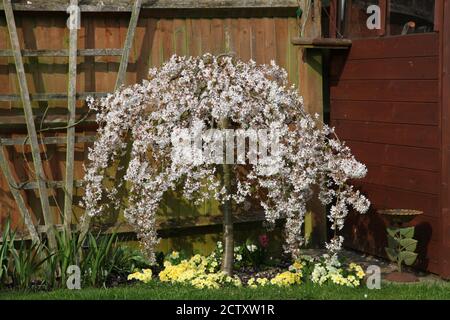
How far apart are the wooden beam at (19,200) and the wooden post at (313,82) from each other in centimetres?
265

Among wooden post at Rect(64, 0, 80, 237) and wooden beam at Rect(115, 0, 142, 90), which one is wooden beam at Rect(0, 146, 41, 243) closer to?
wooden post at Rect(64, 0, 80, 237)

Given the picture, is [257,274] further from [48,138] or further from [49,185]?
[48,138]

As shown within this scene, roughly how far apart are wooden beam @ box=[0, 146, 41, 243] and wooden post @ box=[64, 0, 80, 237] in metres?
0.27

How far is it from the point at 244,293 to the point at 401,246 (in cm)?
161

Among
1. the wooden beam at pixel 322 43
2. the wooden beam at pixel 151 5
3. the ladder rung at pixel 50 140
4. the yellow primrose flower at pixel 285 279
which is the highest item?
the wooden beam at pixel 151 5

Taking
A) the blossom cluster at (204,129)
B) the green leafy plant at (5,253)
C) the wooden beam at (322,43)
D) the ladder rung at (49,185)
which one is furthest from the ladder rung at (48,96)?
the wooden beam at (322,43)

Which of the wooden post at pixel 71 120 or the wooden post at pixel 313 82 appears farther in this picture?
the wooden post at pixel 313 82

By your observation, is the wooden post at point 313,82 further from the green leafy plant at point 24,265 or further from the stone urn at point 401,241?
the green leafy plant at point 24,265

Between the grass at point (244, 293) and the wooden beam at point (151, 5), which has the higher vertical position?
the wooden beam at point (151, 5)

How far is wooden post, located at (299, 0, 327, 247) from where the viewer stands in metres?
8.06

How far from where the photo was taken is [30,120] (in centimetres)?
695

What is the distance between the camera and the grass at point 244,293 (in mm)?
6219

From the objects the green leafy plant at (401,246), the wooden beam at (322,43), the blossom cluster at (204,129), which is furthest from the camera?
the wooden beam at (322,43)

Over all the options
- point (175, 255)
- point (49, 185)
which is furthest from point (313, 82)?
point (49, 185)
